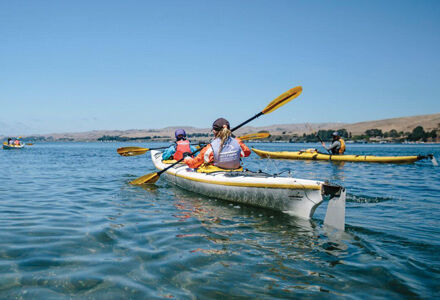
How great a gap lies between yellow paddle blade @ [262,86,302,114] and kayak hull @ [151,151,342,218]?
270cm

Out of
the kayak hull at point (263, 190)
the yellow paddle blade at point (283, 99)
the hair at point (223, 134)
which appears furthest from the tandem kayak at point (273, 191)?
the yellow paddle blade at point (283, 99)

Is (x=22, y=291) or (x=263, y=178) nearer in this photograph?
(x=22, y=291)

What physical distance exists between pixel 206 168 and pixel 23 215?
14.3 ft

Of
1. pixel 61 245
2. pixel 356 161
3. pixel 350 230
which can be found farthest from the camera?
pixel 356 161

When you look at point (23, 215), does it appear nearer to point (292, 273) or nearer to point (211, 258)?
point (211, 258)

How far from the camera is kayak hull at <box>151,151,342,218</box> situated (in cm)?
584

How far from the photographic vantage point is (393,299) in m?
3.16

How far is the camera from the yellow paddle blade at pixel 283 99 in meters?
9.40

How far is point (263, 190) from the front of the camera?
6758 mm

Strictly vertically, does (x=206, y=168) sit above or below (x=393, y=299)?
above

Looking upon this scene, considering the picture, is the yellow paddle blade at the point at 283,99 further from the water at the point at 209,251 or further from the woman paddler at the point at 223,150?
the water at the point at 209,251

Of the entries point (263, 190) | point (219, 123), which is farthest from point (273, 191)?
point (219, 123)

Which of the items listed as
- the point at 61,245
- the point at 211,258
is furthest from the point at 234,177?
the point at 61,245

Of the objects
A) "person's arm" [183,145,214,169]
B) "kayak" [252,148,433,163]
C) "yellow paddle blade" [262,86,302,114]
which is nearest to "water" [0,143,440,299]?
"person's arm" [183,145,214,169]
